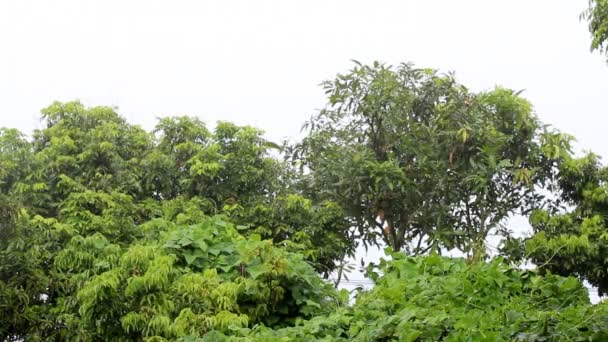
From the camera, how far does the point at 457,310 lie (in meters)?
2.90

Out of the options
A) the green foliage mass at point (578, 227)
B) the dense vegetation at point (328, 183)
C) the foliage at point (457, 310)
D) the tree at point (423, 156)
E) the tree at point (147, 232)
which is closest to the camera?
the foliage at point (457, 310)

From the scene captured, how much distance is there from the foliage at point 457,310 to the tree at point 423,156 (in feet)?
15.5

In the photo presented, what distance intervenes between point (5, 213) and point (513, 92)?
18.8ft

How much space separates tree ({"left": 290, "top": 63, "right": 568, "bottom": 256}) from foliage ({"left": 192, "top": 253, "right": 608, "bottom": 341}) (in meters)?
4.71

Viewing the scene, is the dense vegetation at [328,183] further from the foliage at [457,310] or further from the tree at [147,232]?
the foliage at [457,310]

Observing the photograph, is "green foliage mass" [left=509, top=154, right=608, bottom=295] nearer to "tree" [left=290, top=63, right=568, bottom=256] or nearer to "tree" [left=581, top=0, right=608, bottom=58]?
"tree" [left=290, top=63, right=568, bottom=256]

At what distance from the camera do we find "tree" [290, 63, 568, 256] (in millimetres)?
8461

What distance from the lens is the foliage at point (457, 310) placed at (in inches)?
100

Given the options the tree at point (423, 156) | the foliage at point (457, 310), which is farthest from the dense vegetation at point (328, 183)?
the foliage at point (457, 310)

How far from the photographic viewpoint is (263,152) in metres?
9.12

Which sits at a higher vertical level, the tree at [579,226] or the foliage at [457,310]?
the tree at [579,226]

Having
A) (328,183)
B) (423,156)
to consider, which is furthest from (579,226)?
(328,183)

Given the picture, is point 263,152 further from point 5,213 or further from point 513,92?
point 5,213

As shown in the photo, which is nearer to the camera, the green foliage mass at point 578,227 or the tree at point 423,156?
the tree at point 423,156
